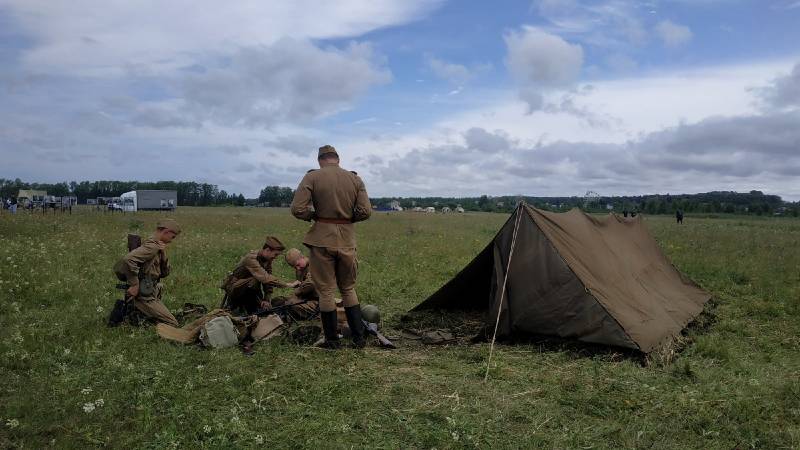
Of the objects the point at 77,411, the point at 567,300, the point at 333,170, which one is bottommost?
the point at 77,411

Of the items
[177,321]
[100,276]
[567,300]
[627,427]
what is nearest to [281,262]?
[100,276]

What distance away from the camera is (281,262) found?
45.0 ft

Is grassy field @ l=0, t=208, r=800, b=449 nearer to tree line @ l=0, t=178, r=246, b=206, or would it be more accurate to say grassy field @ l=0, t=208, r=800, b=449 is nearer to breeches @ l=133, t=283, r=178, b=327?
breeches @ l=133, t=283, r=178, b=327

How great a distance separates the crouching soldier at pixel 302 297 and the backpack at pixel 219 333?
1088 mm

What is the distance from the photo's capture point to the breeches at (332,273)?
257 inches

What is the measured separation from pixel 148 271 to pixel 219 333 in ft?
4.89

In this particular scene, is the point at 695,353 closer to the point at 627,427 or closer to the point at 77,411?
the point at 627,427

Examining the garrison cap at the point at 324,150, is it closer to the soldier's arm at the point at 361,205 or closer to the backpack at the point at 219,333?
the soldier's arm at the point at 361,205

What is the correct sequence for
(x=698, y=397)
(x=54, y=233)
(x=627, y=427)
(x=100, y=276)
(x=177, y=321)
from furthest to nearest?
(x=54, y=233) < (x=100, y=276) < (x=177, y=321) < (x=698, y=397) < (x=627, y=427)

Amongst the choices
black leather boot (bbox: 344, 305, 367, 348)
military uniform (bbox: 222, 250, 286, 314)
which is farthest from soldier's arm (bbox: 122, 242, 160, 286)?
black leather boot (bbox: 344, 305, 367, 348)

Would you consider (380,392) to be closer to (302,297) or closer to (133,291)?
(302,297)

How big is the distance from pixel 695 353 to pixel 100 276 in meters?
10.0

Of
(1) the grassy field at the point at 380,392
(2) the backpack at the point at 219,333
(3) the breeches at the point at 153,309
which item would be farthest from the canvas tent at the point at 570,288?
(3) the breeches at the point at 153,309

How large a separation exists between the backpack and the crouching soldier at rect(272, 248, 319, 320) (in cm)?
109
